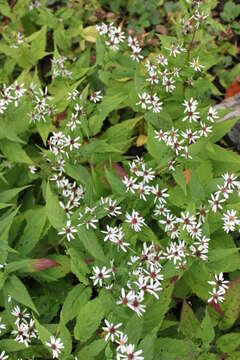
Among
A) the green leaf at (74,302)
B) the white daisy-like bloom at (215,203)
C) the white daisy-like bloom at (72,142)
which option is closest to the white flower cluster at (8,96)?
the white daisy-like bloom at (72,142)

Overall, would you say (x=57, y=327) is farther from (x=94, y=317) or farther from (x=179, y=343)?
(x=179, y=343)

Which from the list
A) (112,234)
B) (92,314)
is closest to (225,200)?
(112,234)

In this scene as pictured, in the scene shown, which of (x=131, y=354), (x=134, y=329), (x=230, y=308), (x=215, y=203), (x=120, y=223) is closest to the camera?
(x=131, y=354)

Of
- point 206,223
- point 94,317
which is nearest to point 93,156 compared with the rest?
point 206,223

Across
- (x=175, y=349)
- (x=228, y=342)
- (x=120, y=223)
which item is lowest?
(x=228, y=342)

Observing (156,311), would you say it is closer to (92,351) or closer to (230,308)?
(92,351)

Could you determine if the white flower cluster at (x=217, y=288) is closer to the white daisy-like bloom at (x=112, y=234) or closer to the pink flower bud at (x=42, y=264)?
the white daisy-like bloom at (x=112, y=234)

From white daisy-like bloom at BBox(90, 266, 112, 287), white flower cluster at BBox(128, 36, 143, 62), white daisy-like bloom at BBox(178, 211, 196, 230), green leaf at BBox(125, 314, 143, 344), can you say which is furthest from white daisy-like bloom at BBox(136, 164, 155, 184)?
white flower cluster at BBox(128, 36, 143, 62)
